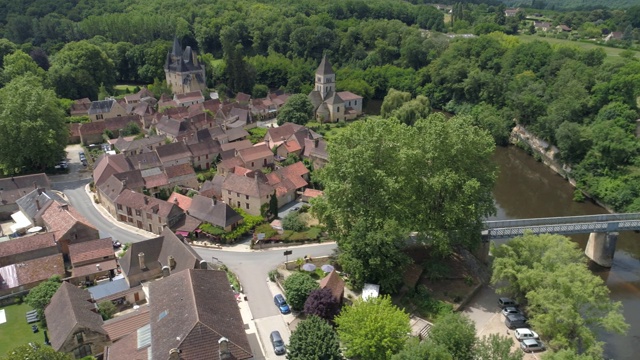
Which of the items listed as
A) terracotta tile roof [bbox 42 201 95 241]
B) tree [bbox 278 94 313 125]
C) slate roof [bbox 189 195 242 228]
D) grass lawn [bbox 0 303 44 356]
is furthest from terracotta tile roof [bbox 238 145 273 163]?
grass lawn [bbox 0 303 44 356]

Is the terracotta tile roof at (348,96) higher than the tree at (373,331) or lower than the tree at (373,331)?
lower

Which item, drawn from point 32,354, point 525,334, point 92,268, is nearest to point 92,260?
point 92,268

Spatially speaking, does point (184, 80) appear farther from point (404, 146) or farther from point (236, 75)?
point (404, 146)

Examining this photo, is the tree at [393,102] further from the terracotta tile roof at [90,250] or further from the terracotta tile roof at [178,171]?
the terracotta tile roof at [90,250]

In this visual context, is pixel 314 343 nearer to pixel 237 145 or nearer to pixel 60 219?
pixel 60 219

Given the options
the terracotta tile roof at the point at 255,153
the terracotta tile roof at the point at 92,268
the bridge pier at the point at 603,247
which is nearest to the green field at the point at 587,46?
the bridge pier at the point at 603,247

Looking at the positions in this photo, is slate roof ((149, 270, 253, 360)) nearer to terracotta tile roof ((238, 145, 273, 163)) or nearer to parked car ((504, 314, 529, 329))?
parked car ((504, 314, 529, 329))
